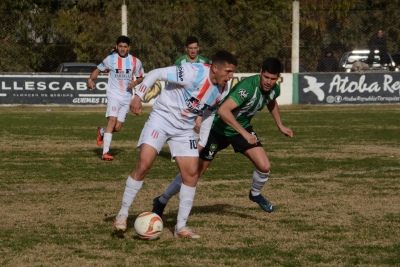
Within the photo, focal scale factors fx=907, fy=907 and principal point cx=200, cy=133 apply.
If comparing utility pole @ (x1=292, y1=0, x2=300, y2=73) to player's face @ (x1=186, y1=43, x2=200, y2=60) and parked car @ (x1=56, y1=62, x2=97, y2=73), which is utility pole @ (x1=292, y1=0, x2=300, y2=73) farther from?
player's face @ (x1=186, y1=43, x2=200, y2=60)

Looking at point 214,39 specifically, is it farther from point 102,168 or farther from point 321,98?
point 102,168

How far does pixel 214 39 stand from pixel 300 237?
2408 cm

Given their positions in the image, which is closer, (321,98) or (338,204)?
(338,204)

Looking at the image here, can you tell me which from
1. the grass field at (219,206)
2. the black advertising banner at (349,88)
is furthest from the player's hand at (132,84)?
the black advertising banner at (349,88)

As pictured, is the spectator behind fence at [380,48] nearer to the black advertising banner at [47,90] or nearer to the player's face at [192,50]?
the black advertising banner at [47,90]

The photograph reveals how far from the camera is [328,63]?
31453 millimetres

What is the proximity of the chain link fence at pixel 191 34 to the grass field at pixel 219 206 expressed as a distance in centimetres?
1179

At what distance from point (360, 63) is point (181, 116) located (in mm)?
24099

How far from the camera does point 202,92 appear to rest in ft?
26.9

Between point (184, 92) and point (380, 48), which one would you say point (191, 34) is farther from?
point (184, 92)

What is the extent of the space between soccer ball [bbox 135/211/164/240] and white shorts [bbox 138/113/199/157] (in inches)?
24.9

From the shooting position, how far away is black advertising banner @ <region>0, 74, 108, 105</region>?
98.4 ft

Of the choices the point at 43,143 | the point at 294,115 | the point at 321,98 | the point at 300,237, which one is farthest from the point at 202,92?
the point at 321,98

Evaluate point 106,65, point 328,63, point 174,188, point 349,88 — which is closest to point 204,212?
point 174,188
